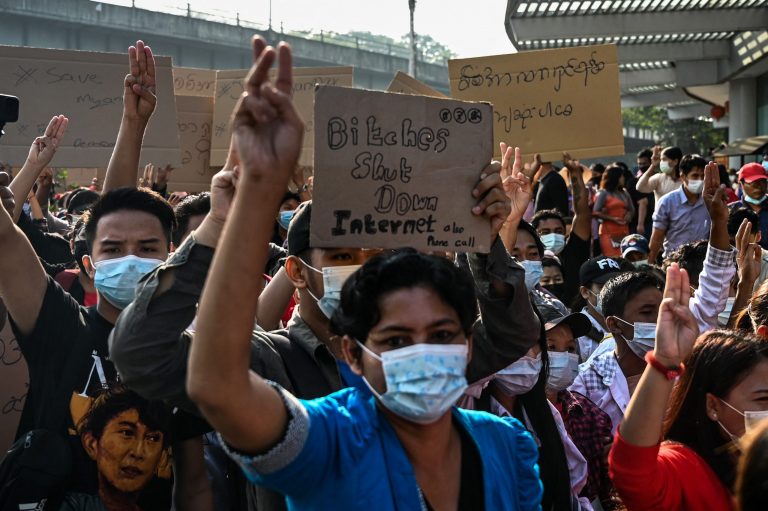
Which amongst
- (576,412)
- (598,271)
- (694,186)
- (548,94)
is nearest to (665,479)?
(576,412)

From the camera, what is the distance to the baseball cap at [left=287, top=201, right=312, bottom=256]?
10.7 ft

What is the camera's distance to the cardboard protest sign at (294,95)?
830 centimetres

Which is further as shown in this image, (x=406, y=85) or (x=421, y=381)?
(x=406, y=85)

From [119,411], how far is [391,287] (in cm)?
128

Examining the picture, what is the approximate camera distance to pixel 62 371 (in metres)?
3.33

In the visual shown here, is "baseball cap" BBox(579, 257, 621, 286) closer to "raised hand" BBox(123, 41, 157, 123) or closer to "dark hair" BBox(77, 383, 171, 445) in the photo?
"raised hand" BBox(123, 41, 157, 123)

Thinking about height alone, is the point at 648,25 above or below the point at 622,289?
above

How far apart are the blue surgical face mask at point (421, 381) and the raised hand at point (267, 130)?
0.57m

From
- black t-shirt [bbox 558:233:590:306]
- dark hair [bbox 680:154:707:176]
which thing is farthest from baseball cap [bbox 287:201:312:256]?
dark hair [bbox 680:154:707:176]

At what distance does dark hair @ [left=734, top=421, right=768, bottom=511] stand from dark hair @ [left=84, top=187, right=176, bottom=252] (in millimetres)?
2407

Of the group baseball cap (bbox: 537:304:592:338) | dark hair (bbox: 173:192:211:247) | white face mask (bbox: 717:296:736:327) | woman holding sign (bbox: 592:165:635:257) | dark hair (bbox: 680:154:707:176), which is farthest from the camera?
woman holding sign (bbox: 592:165:635:257)

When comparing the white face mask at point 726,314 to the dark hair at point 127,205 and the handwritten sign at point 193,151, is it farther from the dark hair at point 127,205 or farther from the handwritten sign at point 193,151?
the handwritten sign at point 193,151

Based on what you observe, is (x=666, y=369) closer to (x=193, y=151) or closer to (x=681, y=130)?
(x=193, y=151)

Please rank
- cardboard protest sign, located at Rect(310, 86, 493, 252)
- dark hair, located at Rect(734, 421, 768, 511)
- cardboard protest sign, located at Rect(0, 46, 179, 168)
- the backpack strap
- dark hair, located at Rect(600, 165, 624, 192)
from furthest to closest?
1. dark hair, located at Rect(600, 165, 624, 192)
2. cardboard protest sign, located at Rect(0, 46, 179, 168)
3. the backpack strap
4. cardboard protest sign, located at Rect(310, 86, 493, 252)
5. dark hair, located at Rect(734, 421, 768, 511)
